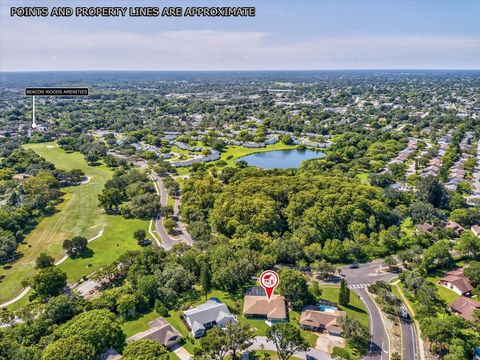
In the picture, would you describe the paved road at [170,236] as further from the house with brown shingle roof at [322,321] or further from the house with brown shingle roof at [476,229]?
the house with brown shingle roof at [476,229]

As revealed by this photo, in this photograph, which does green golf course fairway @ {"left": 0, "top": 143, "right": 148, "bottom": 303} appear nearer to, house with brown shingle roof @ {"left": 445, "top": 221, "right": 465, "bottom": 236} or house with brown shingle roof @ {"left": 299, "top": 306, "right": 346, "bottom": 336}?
house with brown shingle roof @ {"left": 299, "top": 306, "right": 346, "bottom": 336}

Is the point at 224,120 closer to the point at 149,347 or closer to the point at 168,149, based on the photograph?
the point at 168,149

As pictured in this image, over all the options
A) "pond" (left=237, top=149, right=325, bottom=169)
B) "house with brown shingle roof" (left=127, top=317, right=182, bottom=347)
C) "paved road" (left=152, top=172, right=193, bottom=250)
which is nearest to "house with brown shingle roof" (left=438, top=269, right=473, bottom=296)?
"house with brown shingle roof" (left=127, top=317, right=182, bottom=347)

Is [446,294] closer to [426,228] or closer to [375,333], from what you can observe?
[375,333]

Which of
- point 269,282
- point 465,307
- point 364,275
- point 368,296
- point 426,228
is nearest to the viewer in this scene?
point 269,282

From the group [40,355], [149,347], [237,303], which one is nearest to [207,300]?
[237,303]

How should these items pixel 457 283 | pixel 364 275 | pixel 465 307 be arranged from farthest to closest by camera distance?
pixel 364 275
pixel 457 283
pixel 465 307

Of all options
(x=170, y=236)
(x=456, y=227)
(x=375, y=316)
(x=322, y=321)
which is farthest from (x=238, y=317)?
(x=456, y=227)
